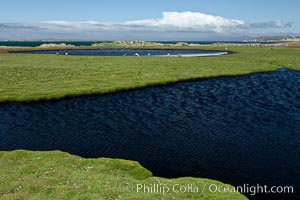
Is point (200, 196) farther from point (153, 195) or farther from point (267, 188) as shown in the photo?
point (267, 188)

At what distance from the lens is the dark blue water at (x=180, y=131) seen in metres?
31.6

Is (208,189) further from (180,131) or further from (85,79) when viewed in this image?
(85,79)

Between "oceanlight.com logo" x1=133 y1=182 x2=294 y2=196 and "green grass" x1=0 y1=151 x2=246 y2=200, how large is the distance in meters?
0.22

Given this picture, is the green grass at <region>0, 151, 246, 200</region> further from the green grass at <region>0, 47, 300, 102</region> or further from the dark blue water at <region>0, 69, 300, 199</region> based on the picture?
the green grass at <region>0, 47, 300, 102</region>

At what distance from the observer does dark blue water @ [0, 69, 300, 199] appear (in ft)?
104

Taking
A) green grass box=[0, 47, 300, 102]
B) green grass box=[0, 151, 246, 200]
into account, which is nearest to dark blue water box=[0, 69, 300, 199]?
green grass box=[0, 151, 246, 200]

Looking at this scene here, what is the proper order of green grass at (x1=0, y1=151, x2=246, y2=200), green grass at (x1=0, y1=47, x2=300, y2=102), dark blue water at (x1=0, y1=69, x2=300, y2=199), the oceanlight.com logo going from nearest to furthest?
green grass at (x1=0, y1=151, x2=246, y2=200) < the oceanlight.com logo < dark blue water at (x1=0, y1=69, x2=300, y2=199) < green grass at (x1=0, y1=47, x2=300, y2=102)

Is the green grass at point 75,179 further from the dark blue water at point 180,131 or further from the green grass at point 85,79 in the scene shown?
the green grass at point 85,79

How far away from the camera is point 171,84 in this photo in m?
78.8

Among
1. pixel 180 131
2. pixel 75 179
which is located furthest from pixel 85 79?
pixel 75 179

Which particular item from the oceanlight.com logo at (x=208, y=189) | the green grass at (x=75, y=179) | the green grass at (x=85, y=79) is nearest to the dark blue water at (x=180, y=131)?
the oceanlight.com logo at (x=208, y=189)

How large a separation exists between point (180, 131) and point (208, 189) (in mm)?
17516

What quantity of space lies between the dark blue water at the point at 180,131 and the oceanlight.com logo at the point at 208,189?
90 centimetres

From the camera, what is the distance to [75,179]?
2545cm
